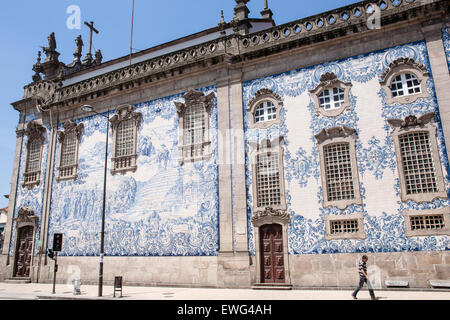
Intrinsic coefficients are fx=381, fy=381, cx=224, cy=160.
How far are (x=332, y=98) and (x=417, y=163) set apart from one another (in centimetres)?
432

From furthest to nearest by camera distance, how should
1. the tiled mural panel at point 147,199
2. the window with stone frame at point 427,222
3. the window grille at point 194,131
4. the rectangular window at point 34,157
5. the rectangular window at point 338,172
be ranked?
1. the rectangular window at point 34,157
2. the window grille at point 194,131
3. the tiled mural panel at point 147,199
4. the rectangular window at point 338,172
5. the window with stone frame at point 427,222

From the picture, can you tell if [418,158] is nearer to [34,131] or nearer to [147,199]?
[147,199]

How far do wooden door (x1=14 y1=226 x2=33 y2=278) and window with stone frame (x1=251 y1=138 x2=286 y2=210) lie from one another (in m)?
14.3

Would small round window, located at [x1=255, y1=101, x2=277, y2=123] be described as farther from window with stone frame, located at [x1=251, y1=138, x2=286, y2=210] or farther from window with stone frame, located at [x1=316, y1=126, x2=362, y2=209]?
window with stone frame, located at [x1=316, y1=126, x2=362, y2=209]

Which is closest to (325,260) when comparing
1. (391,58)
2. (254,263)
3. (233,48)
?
(254,263)

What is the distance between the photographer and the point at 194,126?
19031 millimetres

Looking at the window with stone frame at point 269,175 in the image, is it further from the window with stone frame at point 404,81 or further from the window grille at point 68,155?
the window grille at point 68,155

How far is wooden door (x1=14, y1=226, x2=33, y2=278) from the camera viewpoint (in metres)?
22.1

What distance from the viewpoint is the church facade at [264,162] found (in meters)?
14.3

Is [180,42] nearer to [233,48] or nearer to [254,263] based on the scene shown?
[233,48]

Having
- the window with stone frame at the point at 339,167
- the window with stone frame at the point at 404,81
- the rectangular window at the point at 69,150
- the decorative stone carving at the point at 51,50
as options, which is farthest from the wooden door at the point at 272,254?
the decorative stone carving at the point at 51,50

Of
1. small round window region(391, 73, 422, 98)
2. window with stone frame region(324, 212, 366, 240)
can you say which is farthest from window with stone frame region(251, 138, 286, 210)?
small round window region(391, 73, 422, 98)

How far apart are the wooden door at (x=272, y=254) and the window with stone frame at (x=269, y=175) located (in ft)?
3.20

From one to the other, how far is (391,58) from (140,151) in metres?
12.7
